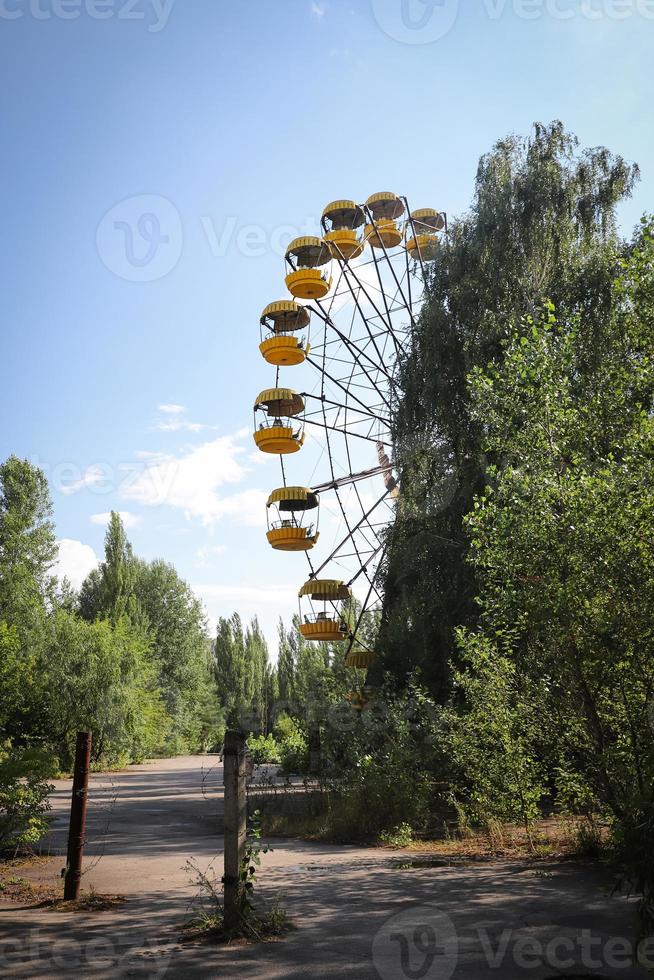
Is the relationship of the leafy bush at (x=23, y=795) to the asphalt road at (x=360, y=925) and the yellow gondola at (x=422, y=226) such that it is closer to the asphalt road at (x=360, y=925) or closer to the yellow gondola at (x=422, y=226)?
the asphalt road at (x=360, y=925)

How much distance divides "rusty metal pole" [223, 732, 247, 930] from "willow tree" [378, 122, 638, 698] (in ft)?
30.0

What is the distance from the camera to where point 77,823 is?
25.4 ft

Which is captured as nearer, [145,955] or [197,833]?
[145,955]

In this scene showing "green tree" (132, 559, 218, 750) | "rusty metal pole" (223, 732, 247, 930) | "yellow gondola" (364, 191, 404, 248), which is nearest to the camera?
"rusty metal pole" (223, 732, 247, 930)

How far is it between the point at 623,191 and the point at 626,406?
42.3ft

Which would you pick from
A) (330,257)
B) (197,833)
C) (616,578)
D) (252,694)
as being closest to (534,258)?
(330,257)

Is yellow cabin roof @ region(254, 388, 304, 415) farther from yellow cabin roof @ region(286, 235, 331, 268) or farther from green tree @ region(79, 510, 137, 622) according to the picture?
green tree @ region(79, 510, 137, 622)

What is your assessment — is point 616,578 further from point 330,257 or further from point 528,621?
point 330,257

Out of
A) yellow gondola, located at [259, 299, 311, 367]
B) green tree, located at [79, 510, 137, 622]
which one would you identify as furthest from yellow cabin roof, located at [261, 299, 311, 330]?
green tree, located at [79, 510, 137, 622]

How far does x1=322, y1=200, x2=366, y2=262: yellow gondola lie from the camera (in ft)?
86.2

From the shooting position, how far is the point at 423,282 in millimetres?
18641

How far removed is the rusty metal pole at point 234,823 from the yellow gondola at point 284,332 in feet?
64.5

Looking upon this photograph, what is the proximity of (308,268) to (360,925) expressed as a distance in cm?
2183

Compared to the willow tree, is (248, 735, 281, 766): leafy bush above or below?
below
